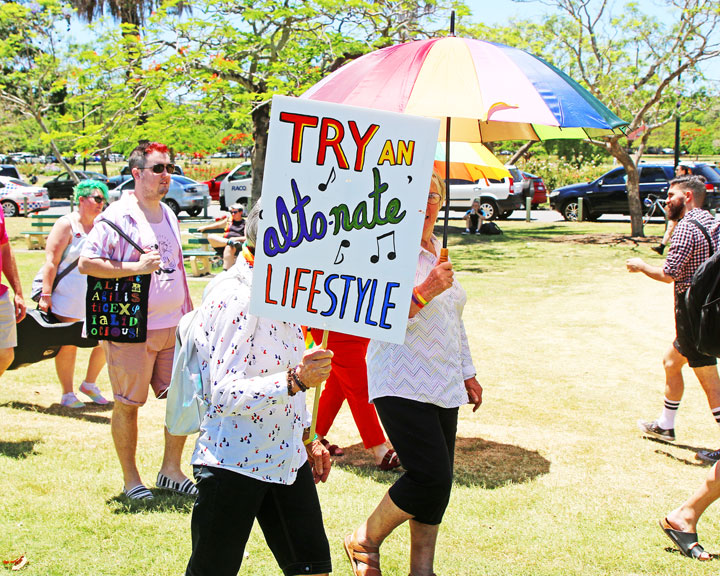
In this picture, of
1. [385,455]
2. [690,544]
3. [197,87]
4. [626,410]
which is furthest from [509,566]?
[197,87]

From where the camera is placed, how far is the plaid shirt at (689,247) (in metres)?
4.86

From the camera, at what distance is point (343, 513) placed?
4.27 meters

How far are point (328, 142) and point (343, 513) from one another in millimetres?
2372

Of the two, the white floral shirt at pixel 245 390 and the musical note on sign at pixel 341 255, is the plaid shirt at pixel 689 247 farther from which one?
the white floral shirt at pixel 245 390

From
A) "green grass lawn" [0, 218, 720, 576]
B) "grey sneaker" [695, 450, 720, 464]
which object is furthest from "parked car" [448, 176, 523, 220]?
"grey sneaker" [695, 450, 720, 464]

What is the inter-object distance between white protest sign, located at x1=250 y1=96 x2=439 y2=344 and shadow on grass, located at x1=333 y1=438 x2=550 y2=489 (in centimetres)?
242

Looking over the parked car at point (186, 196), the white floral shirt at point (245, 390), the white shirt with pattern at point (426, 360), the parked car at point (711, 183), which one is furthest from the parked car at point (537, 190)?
the white floral shirt at point (245, 390)

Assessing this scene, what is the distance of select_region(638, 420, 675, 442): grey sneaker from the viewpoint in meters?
5.53

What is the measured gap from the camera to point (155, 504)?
429cm

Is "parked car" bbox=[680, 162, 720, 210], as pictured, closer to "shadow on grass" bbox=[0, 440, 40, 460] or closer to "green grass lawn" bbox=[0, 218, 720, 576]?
"green grass lawn" bbox=[0, 218, 720, 576]

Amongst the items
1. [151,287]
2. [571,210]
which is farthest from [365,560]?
[571,210]

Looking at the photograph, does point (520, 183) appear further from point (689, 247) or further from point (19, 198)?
point (689, 247)

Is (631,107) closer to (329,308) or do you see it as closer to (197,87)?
(197,87)

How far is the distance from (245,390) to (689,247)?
3391mm
